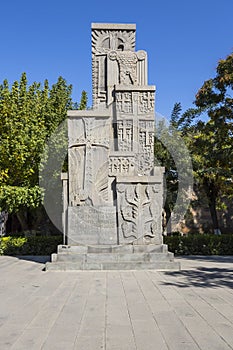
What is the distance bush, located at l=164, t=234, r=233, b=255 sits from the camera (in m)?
12.1

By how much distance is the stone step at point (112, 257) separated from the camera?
24.8ft

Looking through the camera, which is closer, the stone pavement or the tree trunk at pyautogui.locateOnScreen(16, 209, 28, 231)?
the stone pavement

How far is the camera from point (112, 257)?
7645mm

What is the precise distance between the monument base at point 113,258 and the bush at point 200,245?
451 centimetres

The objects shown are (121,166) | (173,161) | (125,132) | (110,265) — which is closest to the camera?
(110,265)

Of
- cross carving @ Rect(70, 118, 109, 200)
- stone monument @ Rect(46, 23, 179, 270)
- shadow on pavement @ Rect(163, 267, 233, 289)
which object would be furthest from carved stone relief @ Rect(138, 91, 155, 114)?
shadow on pavement @ Rect(163, 267, 233, 289)

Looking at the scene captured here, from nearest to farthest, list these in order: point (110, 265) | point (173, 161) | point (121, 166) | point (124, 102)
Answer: point (110, 265), point (121, 166), point (124, 102), point (173, 161)

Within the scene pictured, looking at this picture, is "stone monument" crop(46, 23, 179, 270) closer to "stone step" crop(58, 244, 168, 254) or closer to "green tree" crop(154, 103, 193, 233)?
"stone step" crop(58, 244, 168, 254)

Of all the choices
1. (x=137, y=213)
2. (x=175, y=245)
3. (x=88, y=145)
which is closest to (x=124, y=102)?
(x=88, y=145)

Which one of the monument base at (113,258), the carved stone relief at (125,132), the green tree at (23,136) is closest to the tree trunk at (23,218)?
the green tree at (23,136)

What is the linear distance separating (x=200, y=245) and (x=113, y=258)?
220 inches

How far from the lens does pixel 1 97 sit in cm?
1341

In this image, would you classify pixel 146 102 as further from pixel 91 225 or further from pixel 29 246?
pixel 29 246

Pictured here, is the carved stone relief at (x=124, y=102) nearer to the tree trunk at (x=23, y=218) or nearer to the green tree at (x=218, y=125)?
the green tree at (x=218, y=125)
